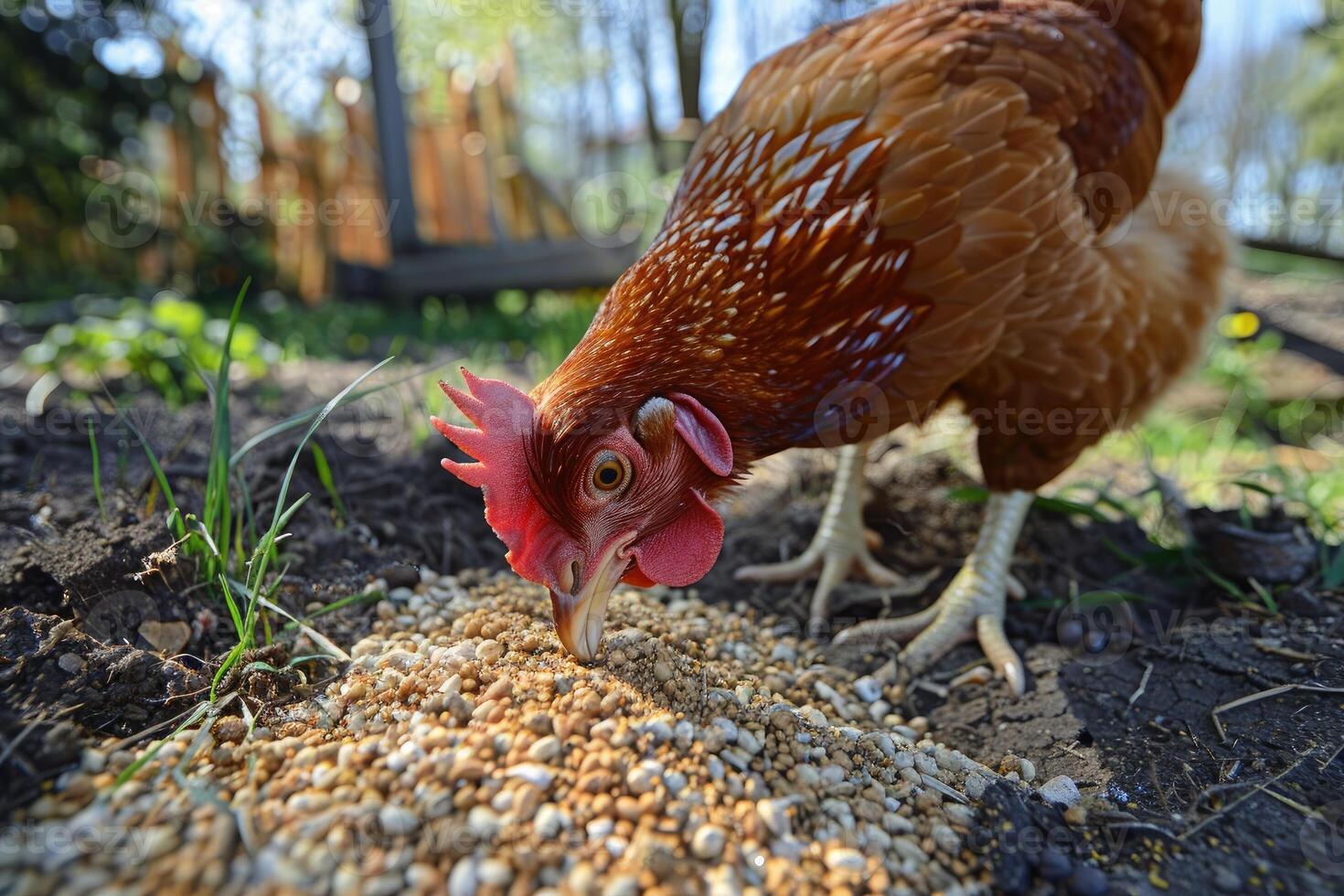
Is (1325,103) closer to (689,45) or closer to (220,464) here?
(689,45)

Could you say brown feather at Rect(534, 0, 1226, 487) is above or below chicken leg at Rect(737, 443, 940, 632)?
above

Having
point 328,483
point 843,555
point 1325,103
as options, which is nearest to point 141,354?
point 328,483

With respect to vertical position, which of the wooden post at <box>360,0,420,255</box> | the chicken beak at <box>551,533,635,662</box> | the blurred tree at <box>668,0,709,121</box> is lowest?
the chicken beak at <box>551,533,635,662</box>

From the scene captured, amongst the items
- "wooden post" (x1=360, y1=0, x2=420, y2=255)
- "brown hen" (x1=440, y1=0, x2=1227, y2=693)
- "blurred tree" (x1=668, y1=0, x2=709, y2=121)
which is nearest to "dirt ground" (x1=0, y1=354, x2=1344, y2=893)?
"brown hen" (x1=440, y1=0, x2=1227, y2=693)

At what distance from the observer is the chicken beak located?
1.44m

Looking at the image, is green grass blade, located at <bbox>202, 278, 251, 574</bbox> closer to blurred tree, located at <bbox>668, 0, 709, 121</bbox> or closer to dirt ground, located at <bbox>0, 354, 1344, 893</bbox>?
dirt ground, located at <bbox>0, 354, 1344, 893</bbox>

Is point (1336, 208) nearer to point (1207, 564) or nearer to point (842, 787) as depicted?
point (1207, 564)

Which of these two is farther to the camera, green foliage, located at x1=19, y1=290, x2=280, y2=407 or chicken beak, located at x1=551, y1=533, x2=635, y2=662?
green foliage, located at x1=19, y1=290, x2=280, y2=407

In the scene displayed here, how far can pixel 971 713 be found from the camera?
190 cm

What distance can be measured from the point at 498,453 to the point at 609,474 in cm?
21

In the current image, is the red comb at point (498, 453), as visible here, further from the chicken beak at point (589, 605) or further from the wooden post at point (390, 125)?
the wooden post at point (390, 125)

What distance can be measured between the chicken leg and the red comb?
48.1 inches

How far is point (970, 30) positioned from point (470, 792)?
2.13 m

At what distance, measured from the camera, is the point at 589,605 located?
1.47 metres
